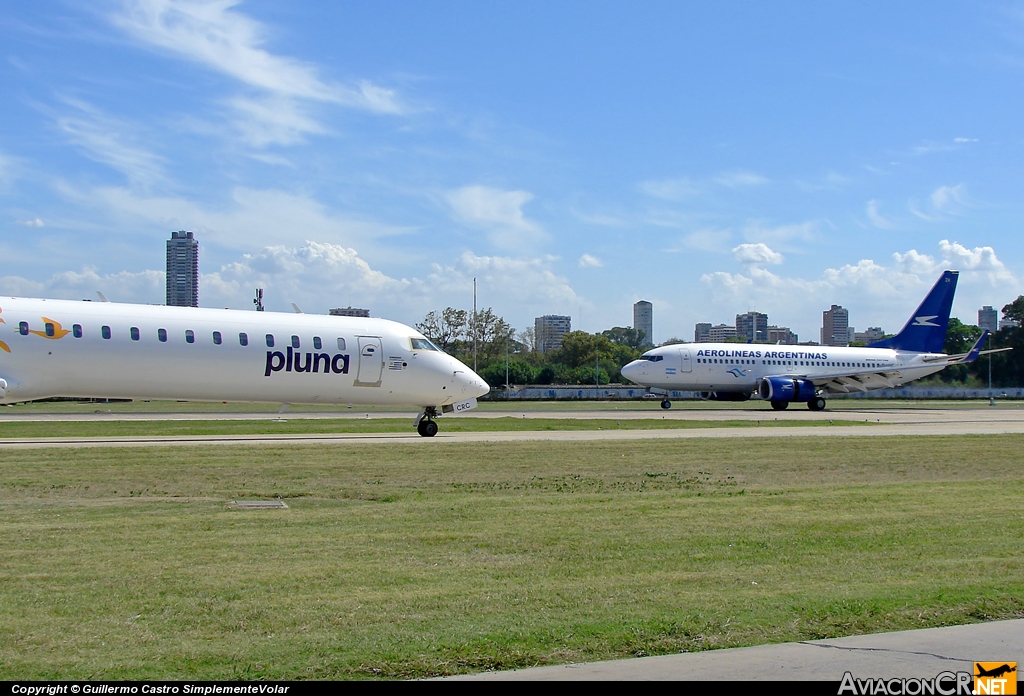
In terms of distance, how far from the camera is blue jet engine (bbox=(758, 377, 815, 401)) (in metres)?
55.7

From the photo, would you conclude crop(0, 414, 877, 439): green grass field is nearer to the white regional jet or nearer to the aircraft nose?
the aircraft nose

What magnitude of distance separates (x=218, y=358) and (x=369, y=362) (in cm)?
451

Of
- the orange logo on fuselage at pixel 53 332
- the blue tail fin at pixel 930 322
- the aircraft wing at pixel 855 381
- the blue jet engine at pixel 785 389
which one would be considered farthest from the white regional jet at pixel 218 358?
the blue tail fin at pixel 930 322

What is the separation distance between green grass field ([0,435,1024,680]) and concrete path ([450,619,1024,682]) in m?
0.23

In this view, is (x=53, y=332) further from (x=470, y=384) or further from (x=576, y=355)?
(x=576, y=355)

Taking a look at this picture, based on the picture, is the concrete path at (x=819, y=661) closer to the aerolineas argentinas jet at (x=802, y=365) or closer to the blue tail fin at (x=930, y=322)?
the aerolineas argentinas jet at (x=802, y=365)

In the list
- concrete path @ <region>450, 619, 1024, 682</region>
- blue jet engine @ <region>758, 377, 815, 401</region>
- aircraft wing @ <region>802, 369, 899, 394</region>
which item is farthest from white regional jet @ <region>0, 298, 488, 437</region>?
aircraft wing @ <region>802, 369, 899, 394</region>

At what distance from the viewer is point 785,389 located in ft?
183

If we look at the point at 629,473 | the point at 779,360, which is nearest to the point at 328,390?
the point at 629,473

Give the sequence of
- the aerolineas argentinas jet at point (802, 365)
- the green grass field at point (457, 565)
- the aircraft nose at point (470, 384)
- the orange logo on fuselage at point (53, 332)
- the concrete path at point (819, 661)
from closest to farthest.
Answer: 1. the concrete path at point (819, 661)
2. the green grass field at point (457, 565)
3. the orange logo on fuselage at point (53, 332)
4. the aircraft nose at point (470, 384)
5. the aerolineas argentinas jet at point (802, 365)

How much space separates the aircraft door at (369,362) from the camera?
93.7 ft

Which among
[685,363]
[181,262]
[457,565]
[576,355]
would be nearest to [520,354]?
[576,355]

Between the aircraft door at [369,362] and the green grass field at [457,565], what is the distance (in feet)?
32.3

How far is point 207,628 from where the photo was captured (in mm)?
6793
